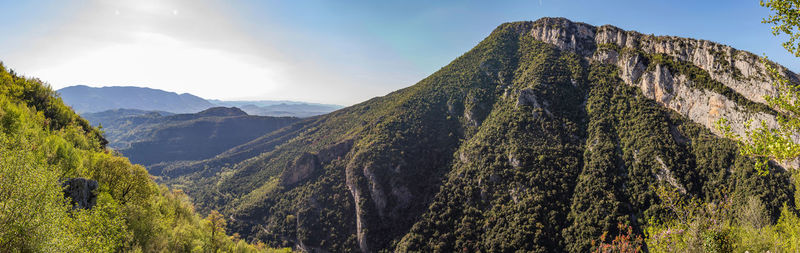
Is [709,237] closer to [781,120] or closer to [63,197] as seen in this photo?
[781,120]

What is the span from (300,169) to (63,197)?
103 metres

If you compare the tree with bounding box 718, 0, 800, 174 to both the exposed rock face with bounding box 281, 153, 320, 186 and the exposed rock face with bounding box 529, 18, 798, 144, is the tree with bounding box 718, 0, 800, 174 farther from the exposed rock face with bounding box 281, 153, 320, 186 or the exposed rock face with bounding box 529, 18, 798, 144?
the exposed rock face with bounding box 281, 153, 320, 186

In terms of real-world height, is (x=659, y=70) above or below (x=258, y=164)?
above

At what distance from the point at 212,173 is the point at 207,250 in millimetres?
187335

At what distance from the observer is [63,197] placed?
17.2 m

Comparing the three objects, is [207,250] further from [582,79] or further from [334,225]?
[582,79]

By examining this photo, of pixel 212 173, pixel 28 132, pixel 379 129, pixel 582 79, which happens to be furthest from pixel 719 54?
pixel 212 173

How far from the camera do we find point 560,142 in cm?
→ 8412

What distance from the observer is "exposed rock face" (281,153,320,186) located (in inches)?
4535

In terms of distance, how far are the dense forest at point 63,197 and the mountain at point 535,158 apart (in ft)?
180

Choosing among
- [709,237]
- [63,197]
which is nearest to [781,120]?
[709,237]

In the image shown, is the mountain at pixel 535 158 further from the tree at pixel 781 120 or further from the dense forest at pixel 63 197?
the dense forest at pixel 63 197

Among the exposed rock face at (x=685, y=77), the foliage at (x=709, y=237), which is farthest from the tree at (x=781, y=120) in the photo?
the exposed rock face at (x=685, y=77)

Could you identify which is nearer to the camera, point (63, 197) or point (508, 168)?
point (63, 197)
